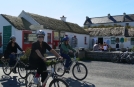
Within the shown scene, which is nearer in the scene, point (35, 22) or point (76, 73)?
point (76, 73)

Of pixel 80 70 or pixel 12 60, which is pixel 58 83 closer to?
pixel 80 70

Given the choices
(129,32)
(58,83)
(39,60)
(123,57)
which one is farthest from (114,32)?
(58,83)

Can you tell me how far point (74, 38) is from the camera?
29.2 m

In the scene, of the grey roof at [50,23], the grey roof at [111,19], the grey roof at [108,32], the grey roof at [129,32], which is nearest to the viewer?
the grey roof at [50,23]

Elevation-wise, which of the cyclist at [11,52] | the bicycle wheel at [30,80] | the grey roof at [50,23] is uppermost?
the grey roof at [50,23]

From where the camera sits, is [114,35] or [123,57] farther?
[114,35]

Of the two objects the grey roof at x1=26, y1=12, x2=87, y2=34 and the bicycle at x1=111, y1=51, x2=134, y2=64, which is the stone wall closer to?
the bicycle at x1=111, y1=51, x2=134, y2=64

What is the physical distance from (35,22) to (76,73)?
55.8ft

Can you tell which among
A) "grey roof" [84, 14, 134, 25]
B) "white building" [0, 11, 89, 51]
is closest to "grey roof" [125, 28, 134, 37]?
"white building" [0, 11, 89, 51]

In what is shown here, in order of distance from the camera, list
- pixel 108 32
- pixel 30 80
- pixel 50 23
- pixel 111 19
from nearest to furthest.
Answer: pixel 30 80 → pixel 50 23 → pixel 108 32 → pixel 111 19

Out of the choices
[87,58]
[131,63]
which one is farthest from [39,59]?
[87,58]

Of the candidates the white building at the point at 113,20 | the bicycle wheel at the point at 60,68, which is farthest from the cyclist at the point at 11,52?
the white building at the point at 113,20

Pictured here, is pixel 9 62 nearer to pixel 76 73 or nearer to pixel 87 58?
pixel 76 73

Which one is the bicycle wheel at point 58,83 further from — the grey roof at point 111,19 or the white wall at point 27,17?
the grey roof at point 111,19
